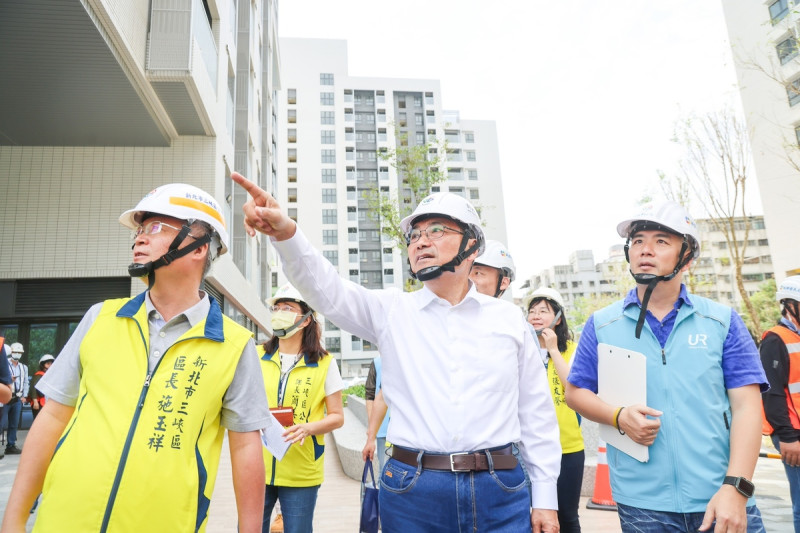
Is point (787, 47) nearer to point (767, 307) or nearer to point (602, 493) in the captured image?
point (602, 493)

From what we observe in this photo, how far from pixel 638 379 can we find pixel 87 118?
11097 mm

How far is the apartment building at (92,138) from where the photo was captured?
8289mm

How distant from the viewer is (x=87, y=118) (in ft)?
33.8

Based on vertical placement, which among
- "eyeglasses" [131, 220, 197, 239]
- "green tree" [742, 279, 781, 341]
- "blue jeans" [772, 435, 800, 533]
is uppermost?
"green tree" [742, 279, 781, 341]

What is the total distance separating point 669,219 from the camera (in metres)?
2.60

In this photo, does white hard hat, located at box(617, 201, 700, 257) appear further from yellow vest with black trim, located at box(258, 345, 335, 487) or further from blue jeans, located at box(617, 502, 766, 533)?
yellow vest with black trim, located at box(258, 345, 335, 487)

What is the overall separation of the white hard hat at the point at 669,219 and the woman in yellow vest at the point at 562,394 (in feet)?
5.07

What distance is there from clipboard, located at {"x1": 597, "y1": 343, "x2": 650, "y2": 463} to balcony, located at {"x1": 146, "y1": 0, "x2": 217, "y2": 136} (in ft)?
30.6

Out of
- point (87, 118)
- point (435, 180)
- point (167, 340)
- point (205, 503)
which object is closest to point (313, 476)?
point (205, 503)

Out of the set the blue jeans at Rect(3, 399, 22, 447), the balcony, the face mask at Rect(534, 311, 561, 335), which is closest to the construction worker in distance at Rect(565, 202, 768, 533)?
the face mask at Rect(534, 311, 561, 335)

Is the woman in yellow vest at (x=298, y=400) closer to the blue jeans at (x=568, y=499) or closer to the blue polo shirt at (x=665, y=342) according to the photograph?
the blue jeans at (x=568, y=499)

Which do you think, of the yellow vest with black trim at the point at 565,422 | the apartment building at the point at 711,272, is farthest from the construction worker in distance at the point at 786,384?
the apartment building at the point at 711,272

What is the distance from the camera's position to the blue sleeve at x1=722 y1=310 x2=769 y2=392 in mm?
2355

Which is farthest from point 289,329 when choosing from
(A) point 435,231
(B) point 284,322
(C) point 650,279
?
(C) point 650,279
